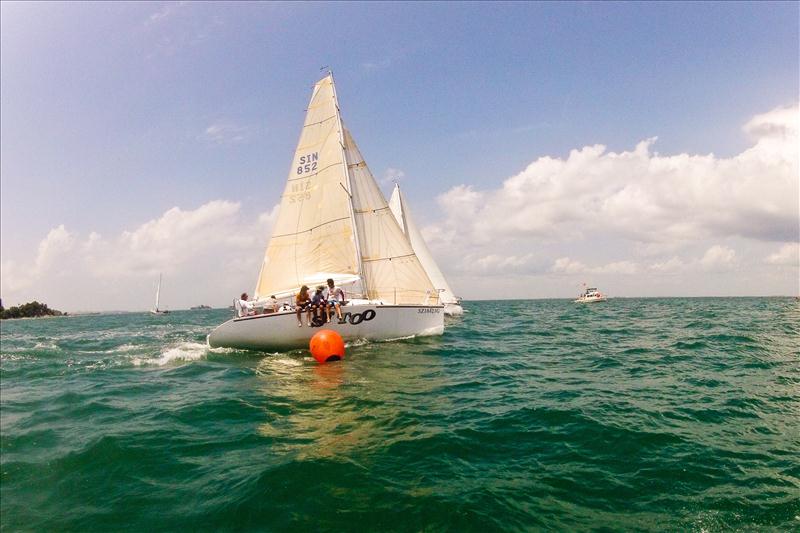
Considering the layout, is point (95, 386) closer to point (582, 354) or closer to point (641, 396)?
point (641, 396)

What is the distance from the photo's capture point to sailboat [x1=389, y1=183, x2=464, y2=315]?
4418 centimetres

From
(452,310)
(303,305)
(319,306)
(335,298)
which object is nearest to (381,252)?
(335,298)

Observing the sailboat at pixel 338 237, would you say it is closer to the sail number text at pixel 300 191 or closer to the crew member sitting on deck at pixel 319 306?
the sail number text at pixel 300 191

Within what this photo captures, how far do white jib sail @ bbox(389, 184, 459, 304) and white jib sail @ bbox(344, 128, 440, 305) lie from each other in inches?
707

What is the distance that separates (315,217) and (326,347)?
9295 millimetres

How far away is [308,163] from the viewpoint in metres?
24.2

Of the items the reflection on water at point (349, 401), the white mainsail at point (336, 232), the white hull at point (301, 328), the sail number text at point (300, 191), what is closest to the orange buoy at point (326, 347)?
the reflection on water at point (349, 401)

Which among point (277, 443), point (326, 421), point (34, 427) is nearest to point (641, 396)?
point (326, 421)

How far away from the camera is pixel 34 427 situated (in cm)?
901

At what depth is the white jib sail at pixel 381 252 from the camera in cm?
2305

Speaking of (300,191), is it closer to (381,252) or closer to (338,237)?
(338,237)

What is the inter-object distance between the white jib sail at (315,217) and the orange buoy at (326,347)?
644cm

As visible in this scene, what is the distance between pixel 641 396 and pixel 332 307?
1252cm

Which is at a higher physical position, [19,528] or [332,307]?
[332,307]
